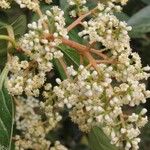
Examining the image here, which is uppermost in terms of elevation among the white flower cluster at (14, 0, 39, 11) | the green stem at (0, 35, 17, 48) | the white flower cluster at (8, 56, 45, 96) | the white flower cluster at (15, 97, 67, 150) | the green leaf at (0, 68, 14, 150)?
the white flower cluster at (14, 0, 39, 11)

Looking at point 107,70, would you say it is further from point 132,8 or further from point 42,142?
point 132,8

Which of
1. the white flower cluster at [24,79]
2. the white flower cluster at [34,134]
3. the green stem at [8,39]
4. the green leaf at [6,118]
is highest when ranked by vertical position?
the green stem at [8,39]

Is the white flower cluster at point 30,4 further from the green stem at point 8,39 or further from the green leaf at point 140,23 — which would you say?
the green leaf at point 140,23

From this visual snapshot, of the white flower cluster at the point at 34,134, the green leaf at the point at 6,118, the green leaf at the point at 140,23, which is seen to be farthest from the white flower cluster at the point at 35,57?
the white flower cluster at the point at 34,134

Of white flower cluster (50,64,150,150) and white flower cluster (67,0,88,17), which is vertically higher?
white flower cluster (67,0,88,17)

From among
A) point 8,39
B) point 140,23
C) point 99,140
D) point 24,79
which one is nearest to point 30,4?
point 8,39

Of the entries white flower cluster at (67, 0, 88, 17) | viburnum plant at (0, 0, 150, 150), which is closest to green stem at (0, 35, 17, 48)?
viburnum plant at (0, 0, 150, 150)

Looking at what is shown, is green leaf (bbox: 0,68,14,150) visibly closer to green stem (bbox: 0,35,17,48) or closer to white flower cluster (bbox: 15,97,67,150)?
green stem (bbox: 0,35,17,48)
